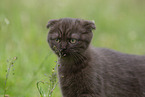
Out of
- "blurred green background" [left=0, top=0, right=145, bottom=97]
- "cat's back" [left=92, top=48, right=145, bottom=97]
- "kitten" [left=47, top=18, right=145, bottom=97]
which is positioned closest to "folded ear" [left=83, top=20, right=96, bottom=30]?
"kitten" [left=47, top=18, right=145, bottom=97]

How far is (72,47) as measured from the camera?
14.0 ft

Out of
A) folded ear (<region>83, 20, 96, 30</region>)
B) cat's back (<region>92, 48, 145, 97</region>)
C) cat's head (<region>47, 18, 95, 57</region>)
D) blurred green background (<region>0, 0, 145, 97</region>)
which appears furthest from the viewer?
blurred green background (<region>0, 0, 145, 97</region>)

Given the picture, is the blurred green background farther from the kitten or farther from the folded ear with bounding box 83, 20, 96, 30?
the folded ear with bounding box 83, 20, 96, 30

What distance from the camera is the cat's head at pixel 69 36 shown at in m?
4.25

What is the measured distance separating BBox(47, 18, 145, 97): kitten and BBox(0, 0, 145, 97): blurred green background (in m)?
0.81

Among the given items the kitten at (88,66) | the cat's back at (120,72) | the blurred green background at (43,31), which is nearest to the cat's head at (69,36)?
the kitten at (88,66)

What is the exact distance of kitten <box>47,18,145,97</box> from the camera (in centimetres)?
434

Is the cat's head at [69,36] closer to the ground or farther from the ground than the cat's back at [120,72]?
farther from the ground

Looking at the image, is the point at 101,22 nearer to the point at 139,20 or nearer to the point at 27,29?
the point at 139,20

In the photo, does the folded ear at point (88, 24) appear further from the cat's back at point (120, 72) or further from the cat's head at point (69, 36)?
the cat's back at point (120, 72)

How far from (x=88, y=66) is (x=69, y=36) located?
68 cm

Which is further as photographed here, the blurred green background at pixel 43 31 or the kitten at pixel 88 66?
the blurred green background at pixel 43 31

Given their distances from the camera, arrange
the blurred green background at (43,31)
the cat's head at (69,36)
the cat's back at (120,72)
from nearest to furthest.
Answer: the cat's head at (69,36) < the cat's back at (120,72) < the blurred green background at (43,31)

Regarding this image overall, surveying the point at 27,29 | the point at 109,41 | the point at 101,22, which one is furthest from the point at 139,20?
the point at 27,29
